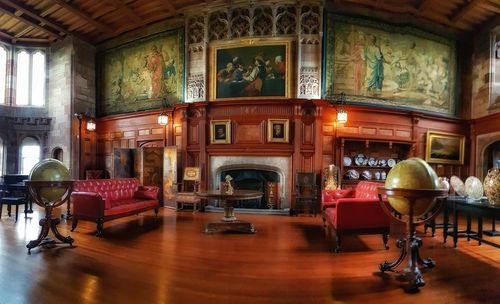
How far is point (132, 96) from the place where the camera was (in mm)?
10898

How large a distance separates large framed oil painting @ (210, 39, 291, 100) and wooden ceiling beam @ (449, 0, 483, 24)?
5564mm

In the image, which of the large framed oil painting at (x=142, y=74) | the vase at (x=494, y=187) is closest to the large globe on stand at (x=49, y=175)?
the large framed oil painting at (x=142, y=74)

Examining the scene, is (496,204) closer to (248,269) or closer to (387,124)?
(248,269)

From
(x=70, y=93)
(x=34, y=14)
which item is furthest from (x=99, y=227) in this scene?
(x=34, y=14)

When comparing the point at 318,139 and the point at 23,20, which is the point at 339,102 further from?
the point at 23,20

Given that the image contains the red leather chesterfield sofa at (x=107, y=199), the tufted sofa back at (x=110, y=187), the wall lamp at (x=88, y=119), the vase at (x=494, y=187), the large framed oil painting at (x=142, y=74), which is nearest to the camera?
the vase at (x=494, y=187)

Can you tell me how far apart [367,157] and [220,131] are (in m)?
4.82

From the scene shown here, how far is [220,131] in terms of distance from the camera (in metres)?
8.77

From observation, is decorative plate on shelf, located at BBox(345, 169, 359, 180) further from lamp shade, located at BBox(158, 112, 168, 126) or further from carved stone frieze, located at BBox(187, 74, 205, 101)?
lamp shade, located at BBox(158, 112, 168, 126)

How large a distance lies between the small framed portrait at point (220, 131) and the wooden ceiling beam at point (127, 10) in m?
4.73

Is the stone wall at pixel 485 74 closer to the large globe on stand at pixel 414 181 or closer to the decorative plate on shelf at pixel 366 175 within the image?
the decorative plate on shelf at pixel 366 175

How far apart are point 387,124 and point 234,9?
20.0 feet

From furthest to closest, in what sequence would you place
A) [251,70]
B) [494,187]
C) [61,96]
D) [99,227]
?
[61,96] → [251,70] → [99,227] → [494,187]

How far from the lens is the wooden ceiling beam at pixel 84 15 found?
8884 millimetres
